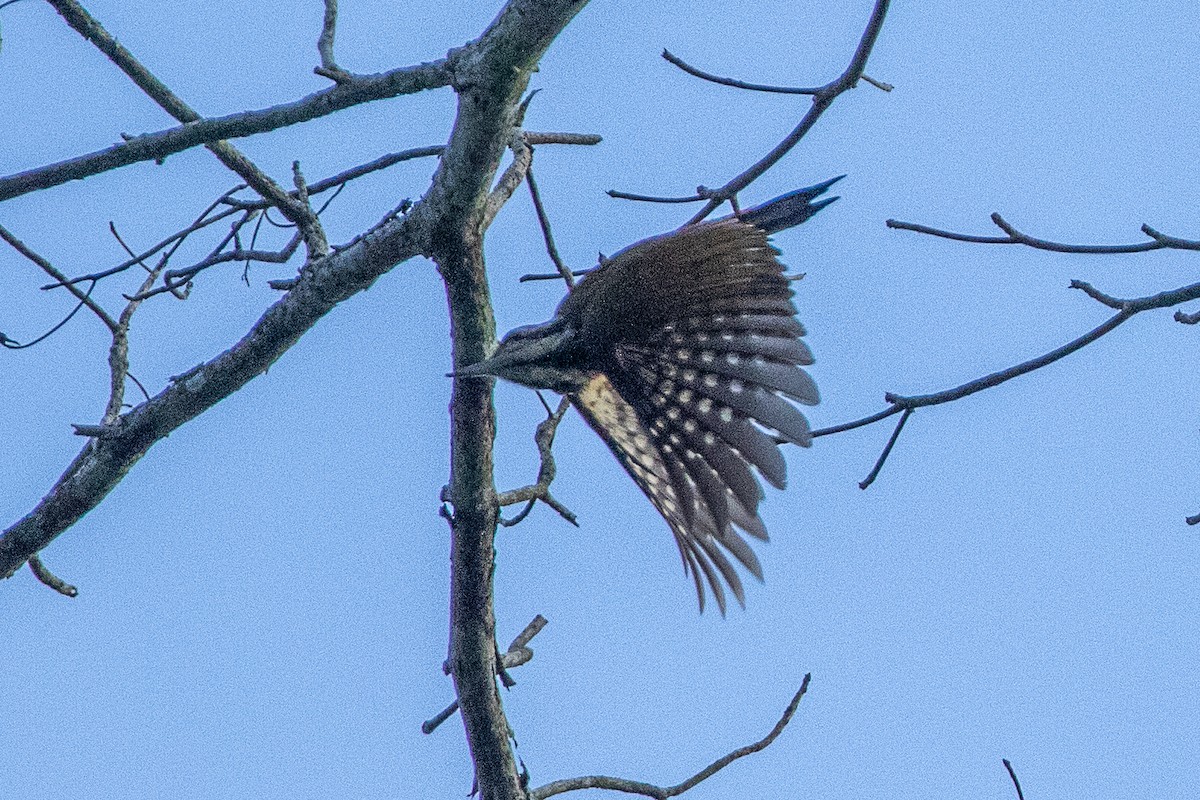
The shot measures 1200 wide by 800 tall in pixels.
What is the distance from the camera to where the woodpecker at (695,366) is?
3.96m

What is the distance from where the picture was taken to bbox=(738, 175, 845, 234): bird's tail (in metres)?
4.14

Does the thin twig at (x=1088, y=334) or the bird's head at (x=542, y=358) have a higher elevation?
the bird's head at (x=542, y=358)

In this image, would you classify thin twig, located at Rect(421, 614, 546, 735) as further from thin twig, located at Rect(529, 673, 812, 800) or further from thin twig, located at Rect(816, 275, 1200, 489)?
thin twig, located at Rect(816, 275, 1200, 489)

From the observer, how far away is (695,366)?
4.24 m

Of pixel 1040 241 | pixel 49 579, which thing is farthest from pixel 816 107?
pixel 49 579

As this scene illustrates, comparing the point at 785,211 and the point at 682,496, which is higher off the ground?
the point at 785,211

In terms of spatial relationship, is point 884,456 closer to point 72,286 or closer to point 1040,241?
point 1040,241

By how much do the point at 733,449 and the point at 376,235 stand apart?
1249 mm

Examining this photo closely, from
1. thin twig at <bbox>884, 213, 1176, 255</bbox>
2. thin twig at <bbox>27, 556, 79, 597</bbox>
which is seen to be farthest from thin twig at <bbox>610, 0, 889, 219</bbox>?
thin twig at <bbox>27, 556, 79, 597</bbox>

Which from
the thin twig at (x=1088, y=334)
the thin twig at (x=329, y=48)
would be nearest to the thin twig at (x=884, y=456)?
the thin twig at (x=1088, y=334)

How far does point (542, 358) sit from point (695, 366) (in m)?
0.49

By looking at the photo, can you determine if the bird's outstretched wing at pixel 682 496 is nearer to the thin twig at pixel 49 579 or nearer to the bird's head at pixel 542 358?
the bird's head at pixel 542 358

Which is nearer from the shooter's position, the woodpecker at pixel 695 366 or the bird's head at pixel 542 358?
the bird's head at pixel 542 358

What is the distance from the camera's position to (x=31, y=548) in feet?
12.8
